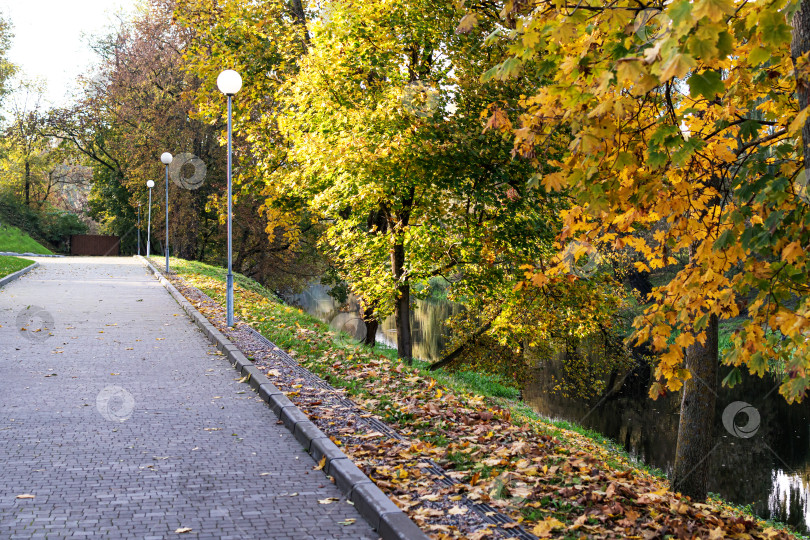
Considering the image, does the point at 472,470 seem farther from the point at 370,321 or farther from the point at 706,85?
the point at 370,321

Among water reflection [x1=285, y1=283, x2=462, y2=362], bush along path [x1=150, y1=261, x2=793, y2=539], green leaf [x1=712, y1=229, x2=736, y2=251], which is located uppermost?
green leaf [x1=712, y1=229, x2=736, y2=251]

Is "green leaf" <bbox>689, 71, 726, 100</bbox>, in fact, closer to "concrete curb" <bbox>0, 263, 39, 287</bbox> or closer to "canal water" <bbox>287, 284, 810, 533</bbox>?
"canal water" <bbox>287, 284, 810, 533</bbox>

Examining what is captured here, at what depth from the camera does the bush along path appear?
4547 millimetres

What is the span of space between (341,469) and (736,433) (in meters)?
20.0

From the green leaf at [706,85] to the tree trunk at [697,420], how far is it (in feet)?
19.7

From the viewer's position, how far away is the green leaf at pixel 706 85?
3041mm

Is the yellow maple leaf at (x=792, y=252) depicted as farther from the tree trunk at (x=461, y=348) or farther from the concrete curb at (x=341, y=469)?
the tree trunk at (x=461, y=348)

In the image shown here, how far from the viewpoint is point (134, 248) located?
48344 millimetres

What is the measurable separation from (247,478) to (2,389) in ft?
14.9

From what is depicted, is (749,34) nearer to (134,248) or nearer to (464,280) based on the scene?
(464,280)

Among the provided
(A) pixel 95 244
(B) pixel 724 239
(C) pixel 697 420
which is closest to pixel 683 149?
(B) pixel 724 239

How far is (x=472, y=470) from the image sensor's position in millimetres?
5566

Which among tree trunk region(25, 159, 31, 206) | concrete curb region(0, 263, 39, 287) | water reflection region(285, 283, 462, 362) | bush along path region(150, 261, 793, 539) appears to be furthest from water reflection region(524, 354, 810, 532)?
tree trunk region(25, 159, 31, 206)

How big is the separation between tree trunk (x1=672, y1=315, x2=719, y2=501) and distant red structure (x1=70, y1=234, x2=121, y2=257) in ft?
154
